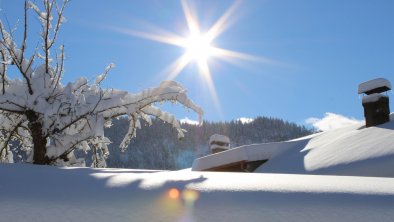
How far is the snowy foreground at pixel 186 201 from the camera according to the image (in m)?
1.27

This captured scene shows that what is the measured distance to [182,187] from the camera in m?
1.56

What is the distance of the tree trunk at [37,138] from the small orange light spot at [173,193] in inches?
85.5

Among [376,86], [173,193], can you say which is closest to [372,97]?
[376,86]

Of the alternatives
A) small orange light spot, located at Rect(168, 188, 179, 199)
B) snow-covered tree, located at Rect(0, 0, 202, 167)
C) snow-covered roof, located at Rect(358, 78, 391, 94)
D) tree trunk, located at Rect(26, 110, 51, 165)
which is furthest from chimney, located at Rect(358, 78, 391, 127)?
small orange light spot, located at Rect(168, 188, 179, 199)

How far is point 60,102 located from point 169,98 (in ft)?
3.15

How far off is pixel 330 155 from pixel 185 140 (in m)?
136

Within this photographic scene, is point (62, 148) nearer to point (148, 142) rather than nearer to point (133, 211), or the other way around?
point (133, 211)

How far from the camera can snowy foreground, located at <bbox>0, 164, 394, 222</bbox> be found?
1.27 meters

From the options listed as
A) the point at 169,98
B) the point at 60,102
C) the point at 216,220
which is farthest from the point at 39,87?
the point at 216,220

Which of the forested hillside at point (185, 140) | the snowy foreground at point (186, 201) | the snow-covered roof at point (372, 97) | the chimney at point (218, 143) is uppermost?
the forested hillside at point (185, 140)

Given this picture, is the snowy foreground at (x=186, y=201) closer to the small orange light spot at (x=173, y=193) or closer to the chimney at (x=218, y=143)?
the small orange light spot at (x=173, y=193)

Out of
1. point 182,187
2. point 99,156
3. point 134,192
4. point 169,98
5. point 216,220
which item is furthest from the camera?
point 99,156

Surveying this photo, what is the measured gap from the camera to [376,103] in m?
9.45

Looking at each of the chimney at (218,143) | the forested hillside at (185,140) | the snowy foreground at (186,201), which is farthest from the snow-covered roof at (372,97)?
the forested hillside at (185,140)
